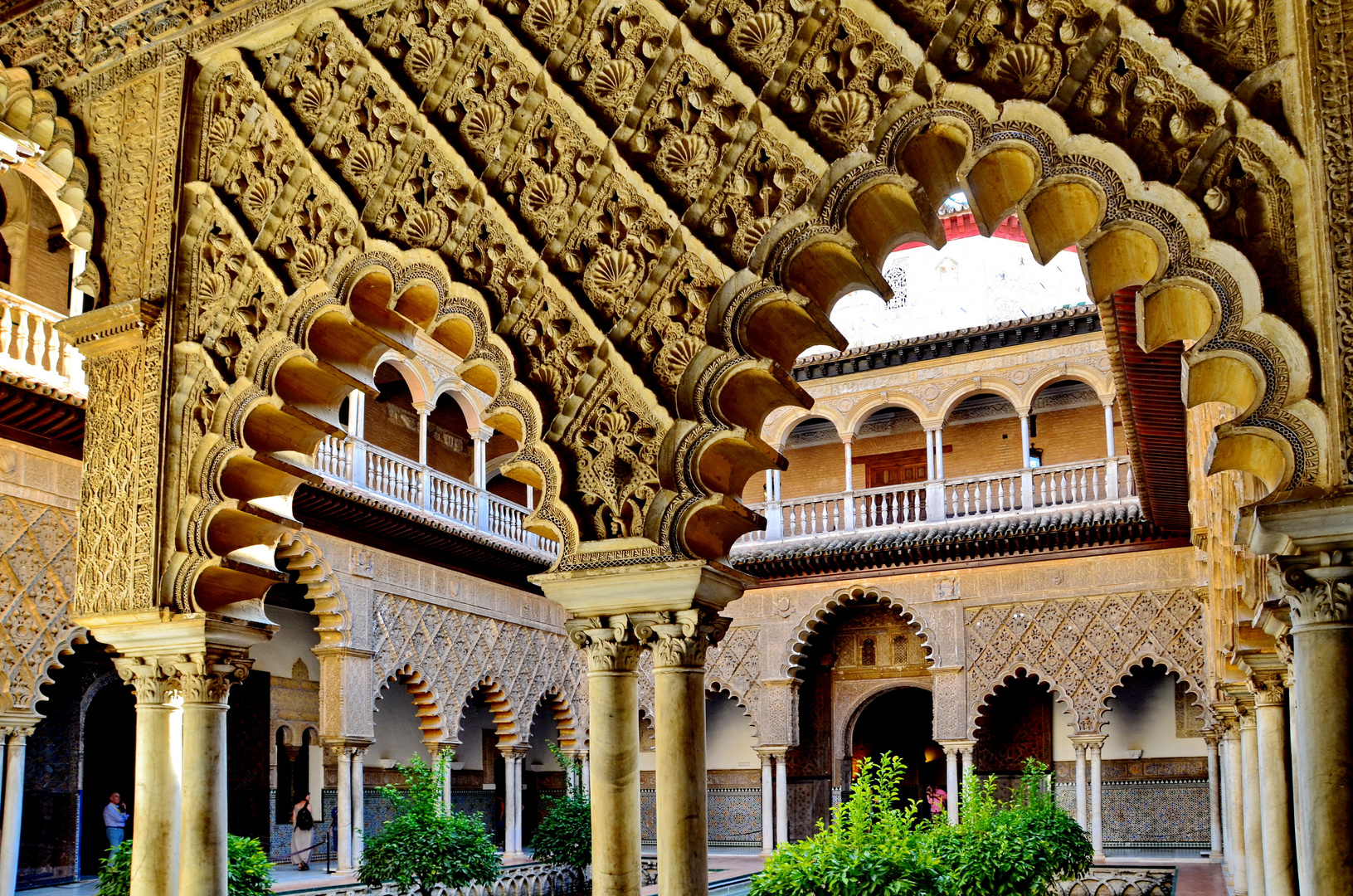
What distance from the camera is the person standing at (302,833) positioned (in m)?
13.6

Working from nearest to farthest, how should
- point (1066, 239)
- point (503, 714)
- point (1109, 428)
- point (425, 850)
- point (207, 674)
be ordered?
point (1066, 239) < point (207, 674) < point (425, 850) < point (503, 714) < point (1109, 428)

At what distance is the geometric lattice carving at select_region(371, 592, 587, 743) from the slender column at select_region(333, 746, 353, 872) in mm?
679

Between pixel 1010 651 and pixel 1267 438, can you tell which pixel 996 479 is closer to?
pixel 1010 651

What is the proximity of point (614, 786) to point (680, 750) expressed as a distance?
238mm

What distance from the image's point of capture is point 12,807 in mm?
8555

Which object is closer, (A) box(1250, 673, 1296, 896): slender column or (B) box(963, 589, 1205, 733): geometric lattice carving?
(A) box(1250, 673, 1296, 896): slender column

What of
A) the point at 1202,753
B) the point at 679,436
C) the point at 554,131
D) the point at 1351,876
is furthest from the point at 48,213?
the point at 1202,753

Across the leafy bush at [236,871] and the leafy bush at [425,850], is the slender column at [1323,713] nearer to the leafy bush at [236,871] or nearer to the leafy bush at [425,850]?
the leafy bush at [236,871]

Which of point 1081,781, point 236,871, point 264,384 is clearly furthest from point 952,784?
point 264,384

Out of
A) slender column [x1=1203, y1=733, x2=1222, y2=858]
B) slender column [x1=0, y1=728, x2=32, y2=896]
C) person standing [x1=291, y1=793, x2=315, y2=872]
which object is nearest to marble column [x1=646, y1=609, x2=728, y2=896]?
slender column [x1=0, y1=728, x2=32, y2=896]

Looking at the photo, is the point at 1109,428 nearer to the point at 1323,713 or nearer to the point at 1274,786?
the point at 1274,786

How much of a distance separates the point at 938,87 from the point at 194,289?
305cm

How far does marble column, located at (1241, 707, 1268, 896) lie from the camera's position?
8844mm

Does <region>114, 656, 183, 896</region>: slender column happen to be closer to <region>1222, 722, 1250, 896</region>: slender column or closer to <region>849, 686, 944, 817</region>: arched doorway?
<region>1222, 722, 1250, 896</region>: slender column
